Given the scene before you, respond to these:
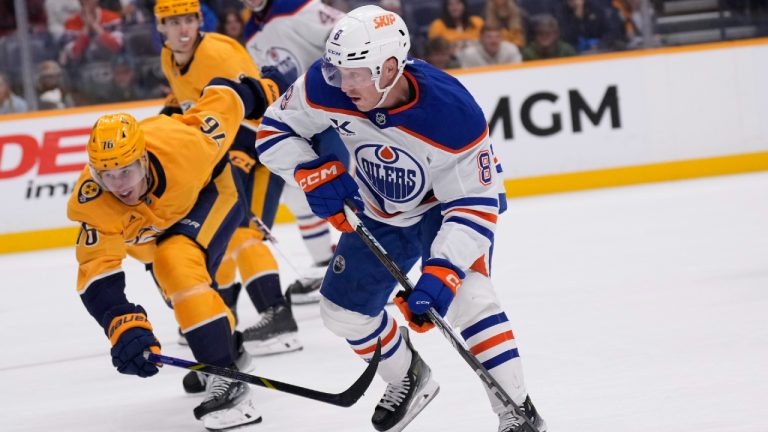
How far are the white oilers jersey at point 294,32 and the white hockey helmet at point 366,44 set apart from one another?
2.49m

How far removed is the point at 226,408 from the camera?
327cm

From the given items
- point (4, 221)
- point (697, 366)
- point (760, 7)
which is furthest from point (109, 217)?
point (760, 7)

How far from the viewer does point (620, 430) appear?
2955 mm

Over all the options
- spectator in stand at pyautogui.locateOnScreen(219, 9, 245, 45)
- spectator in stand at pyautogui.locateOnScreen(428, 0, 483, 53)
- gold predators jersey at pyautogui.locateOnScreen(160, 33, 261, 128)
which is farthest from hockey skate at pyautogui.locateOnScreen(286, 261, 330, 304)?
spectator in stand at pyautogui.locateOnScreen(428, 0, 483, 53)

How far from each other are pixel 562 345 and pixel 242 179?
137 centimetres

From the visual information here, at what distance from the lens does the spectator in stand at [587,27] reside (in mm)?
7277

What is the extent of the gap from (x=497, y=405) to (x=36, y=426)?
1.52 m

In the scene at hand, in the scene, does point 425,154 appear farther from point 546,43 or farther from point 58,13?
point 58,13

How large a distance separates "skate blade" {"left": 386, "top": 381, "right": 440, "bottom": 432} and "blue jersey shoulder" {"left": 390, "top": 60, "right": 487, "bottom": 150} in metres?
0.79

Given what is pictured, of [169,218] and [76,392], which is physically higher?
[169,218]

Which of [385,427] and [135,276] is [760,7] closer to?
[135,276]

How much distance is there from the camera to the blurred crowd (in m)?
7.01

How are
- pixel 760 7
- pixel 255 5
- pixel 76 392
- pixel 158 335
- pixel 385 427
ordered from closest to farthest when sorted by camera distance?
pixel 385 427 → pixel 76 392 → pixel 158 335 → pixel 255 5 → pixel 760 7

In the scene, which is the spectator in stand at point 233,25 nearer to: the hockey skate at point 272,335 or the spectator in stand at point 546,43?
the spectator in stand at point 546,43
